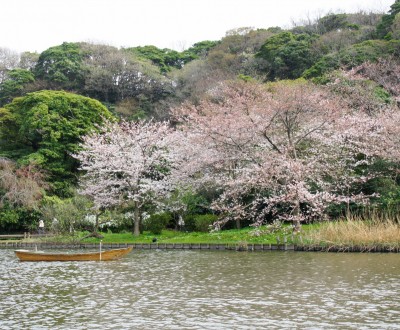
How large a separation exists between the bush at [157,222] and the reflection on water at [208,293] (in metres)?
9.26

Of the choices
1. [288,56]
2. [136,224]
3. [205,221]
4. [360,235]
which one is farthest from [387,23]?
[360,235]

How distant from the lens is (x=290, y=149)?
27078mm

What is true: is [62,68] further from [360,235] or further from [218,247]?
[360,235]

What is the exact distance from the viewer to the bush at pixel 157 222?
31.3 meters

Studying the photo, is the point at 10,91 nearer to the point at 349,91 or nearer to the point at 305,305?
the point at 349,91

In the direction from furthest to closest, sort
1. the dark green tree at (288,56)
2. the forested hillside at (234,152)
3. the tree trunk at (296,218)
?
the dark green tree at (288,56) < the forested hillside at (234,152) < the tree trunk at (296,218)

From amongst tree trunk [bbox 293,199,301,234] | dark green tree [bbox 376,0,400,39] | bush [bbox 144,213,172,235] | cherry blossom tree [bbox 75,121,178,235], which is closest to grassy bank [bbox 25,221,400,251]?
tree trunk [bbox 293,199,301,234]

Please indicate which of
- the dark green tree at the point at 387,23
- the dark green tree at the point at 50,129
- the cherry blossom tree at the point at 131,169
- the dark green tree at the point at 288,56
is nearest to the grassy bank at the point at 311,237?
the cherry blossom tree at the point at 131,169

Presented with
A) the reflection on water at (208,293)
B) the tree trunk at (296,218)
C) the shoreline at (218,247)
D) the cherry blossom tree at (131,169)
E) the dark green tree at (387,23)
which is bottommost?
the reflection on water at (208,293)

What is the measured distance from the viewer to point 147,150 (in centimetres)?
3300

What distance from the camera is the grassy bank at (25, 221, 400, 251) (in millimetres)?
22141

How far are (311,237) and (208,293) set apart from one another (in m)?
10.9

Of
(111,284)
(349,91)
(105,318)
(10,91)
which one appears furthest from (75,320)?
(10,91)

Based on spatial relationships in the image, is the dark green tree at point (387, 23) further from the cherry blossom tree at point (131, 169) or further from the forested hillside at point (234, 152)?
the cherry blossom tree at point (131, 169)
